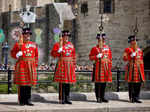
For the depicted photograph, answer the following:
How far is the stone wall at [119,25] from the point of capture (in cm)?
2288

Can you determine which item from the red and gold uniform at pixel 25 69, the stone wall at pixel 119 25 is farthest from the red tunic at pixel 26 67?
the stone wall at pixel 119 25

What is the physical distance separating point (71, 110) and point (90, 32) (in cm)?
1751

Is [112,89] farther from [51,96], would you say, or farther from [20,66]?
[20,66]

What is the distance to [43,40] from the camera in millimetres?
30094

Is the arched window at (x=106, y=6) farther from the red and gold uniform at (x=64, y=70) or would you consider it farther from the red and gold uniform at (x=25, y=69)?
the red and gold uniform at (x=25, y=69)

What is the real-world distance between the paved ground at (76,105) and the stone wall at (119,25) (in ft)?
44.6

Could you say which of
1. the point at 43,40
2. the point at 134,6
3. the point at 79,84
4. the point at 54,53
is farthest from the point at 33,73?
the point at 43,40

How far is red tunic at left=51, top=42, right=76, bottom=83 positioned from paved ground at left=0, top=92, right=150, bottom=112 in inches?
21.1

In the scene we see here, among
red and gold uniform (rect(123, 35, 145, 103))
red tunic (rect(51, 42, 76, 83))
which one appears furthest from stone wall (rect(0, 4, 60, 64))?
red tunic (rect(51, 42, 76, 83))

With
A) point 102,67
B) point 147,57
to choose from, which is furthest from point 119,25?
point 102,67

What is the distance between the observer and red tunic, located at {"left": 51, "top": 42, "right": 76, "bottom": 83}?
809 cm

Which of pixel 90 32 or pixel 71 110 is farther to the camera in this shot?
pixel 90 32

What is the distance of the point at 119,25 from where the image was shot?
935 inches

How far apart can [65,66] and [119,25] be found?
16044mm
